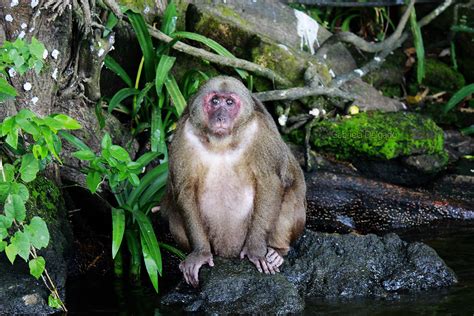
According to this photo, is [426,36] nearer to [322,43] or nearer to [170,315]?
[322,43]

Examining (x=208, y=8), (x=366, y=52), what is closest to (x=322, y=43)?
(x=366, y=52)

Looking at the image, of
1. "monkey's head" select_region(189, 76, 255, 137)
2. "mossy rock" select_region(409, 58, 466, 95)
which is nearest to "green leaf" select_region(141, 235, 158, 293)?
"monkey's head" select_region(189, 76, 255, 137)

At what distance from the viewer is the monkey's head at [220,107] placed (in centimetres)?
624

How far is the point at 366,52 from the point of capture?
11.2m

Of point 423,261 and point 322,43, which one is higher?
point 322,43

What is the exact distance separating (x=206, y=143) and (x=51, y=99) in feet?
5.50

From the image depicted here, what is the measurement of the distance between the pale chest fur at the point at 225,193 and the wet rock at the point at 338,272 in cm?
20

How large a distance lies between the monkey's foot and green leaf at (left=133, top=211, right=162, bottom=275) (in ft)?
2.77

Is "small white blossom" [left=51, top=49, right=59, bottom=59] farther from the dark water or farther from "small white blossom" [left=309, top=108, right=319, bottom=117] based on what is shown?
"small white blossom" [left=309, top=108, right=319, bottom=117]

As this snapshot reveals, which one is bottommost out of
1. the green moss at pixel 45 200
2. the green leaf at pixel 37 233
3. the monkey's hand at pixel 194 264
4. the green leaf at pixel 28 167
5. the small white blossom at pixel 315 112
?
the monkey's hand at pixel 194 264

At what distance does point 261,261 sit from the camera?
21.2 ft

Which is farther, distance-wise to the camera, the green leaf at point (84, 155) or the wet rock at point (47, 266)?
the wet rock at point (47, 266)

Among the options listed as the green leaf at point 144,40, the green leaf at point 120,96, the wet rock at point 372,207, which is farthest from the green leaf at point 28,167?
the wet rock at point 372,207

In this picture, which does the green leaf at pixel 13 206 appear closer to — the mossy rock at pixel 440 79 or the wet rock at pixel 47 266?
the wet rock at pixel 47 266
